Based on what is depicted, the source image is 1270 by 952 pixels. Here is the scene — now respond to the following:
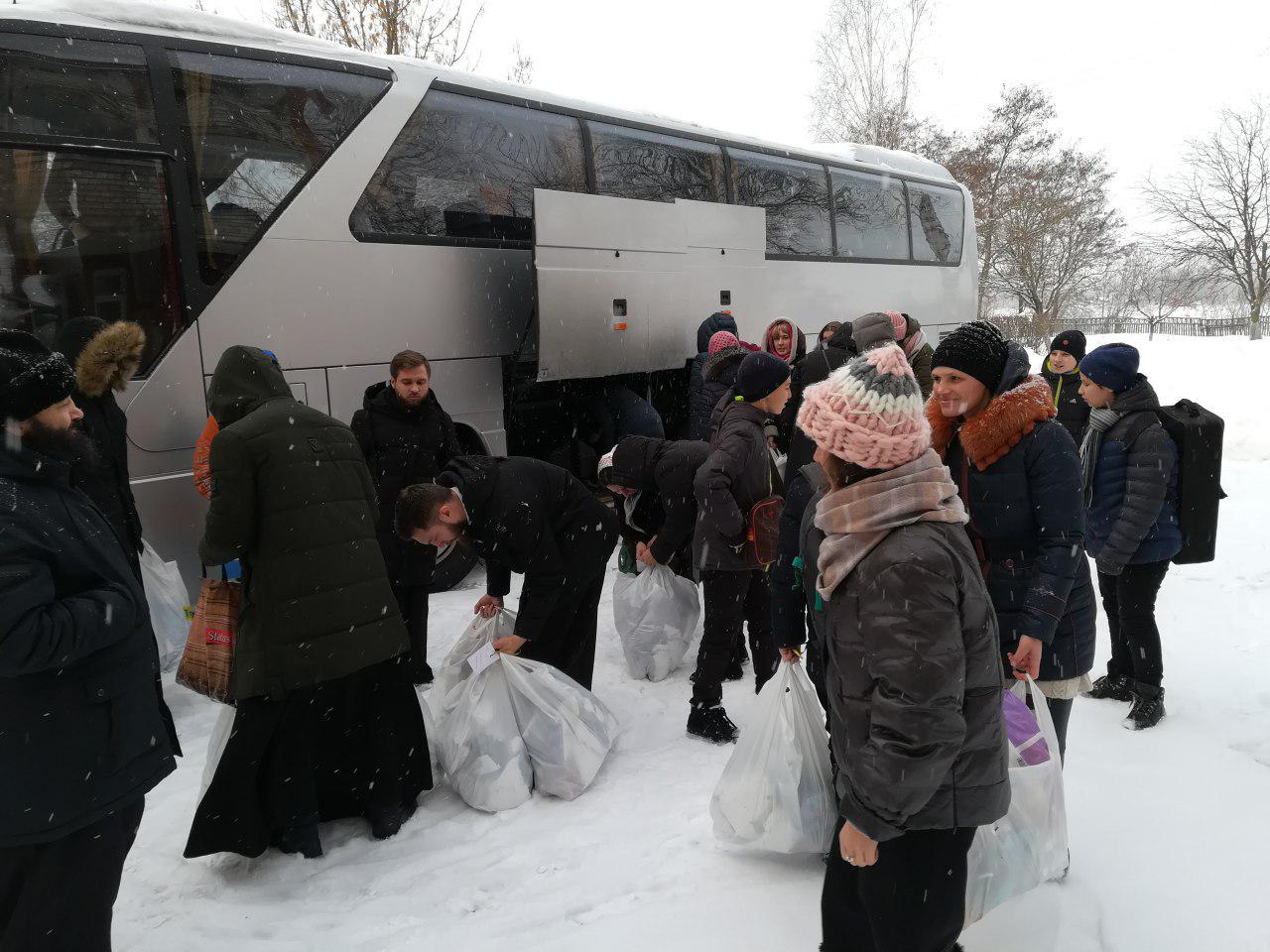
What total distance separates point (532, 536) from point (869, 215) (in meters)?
8.23

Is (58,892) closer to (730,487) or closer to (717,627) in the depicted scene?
(717,627)

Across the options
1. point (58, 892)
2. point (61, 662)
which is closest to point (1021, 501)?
point (61, 662)

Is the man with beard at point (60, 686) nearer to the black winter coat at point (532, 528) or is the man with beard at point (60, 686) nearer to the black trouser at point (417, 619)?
the black winter coat at point (532, 528)

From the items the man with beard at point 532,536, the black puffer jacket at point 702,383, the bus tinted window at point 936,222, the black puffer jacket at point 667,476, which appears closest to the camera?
the man with beard at point 532,536

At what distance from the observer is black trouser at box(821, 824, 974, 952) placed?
1925mm

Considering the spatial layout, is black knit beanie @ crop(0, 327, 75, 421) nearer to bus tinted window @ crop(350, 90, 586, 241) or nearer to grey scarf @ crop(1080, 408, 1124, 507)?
bus tinted window @ crop(350, 90, 586, 241)

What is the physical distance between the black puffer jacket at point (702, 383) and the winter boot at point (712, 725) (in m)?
→ 2.86

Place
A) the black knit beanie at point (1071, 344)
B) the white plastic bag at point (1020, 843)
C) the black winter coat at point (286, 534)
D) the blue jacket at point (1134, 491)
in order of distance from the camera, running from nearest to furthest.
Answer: the white plastic bag at point (1020, 843)
the black winter coat at point (286, 534)
the blue jacket at point (1134, 491)
the black knit beanie at point (1071, 344)

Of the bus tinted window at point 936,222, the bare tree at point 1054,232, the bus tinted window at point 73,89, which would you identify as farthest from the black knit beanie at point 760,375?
the bare tree at point 1054,232

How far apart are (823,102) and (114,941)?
97.3 feet

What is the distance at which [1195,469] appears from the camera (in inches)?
156

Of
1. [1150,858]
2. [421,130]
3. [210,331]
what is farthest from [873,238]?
[1150,858]

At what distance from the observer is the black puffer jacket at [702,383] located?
22.1 feet

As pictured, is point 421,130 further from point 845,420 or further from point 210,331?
point 845,420
